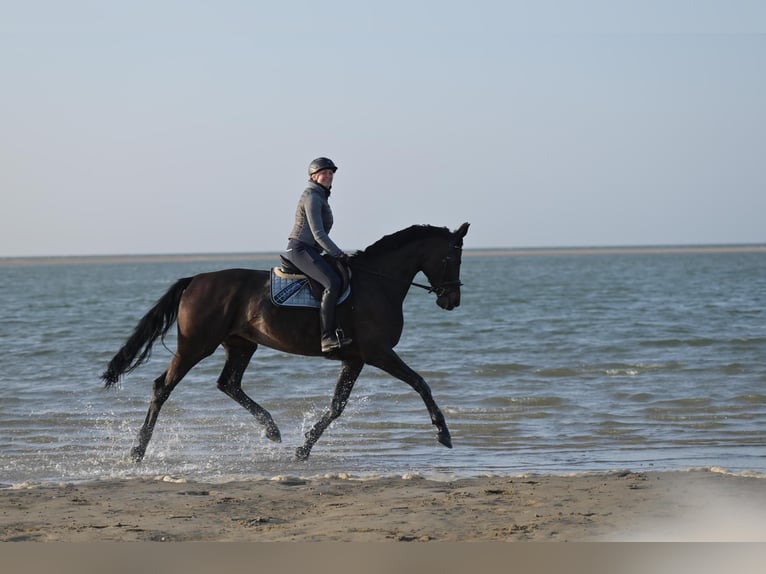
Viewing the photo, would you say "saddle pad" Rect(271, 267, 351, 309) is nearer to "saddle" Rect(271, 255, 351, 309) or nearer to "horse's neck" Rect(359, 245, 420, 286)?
"saddle" Rect(271, 255, 351, 309)

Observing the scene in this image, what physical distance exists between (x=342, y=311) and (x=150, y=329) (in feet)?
6.81

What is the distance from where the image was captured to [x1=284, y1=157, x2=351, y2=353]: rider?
9.22 meters

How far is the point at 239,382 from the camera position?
10164 millimetres

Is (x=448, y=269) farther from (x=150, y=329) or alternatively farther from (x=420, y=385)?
(x=150, y=329)

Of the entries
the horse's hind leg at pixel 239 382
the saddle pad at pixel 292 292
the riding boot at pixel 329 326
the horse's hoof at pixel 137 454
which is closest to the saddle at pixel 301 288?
the saddle pad at pixel 292 292

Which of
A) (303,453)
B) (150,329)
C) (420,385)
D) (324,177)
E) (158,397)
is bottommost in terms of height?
(303,453)

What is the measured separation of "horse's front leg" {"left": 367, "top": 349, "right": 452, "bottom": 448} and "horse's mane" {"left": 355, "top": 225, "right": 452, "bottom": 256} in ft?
3.43

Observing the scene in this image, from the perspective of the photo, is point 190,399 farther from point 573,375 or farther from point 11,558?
point 11,558

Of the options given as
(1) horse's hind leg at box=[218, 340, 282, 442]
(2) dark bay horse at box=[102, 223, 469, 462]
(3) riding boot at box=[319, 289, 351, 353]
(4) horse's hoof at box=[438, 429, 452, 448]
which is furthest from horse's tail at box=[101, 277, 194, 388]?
(4) horse's hoof at box=[438, 429, 452, 448]

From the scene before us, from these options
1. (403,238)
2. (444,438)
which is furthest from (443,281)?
(444,438)

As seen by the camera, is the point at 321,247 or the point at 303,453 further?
the point at 303,453

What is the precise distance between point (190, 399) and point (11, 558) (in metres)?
11.4

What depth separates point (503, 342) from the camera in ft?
76.7

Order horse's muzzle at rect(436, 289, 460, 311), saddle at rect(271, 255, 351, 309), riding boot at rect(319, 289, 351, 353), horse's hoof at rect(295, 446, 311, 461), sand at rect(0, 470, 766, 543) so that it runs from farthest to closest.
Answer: horse's hoof at rect(295, 446, 311, 461) → horse's muzzle at rect(436, 289, 460, 311) → saddle at rect(271, 255, 351, 309) → riding boot at rect(319, 289, 351, 353) → sand at rect(0, 470, 766, 543)
